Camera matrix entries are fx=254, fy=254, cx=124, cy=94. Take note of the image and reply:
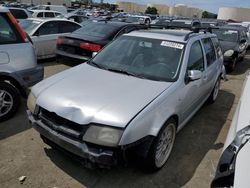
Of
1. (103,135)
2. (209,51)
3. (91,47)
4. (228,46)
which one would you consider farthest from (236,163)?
(228,46)

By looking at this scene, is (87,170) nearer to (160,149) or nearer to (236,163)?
(160,149)

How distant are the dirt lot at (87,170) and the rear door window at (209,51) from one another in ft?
4.44

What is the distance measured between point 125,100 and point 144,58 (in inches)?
45.5

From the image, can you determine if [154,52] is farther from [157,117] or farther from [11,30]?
[11,30]

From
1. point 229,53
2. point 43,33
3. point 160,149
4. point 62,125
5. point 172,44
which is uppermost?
point 172,44

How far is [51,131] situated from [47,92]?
53 centimetres

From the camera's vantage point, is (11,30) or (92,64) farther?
(11,30)

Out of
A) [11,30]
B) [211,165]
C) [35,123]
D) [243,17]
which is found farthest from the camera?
[243,17]

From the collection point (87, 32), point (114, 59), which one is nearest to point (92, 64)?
point (114, 59)

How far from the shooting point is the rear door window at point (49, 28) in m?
8.39

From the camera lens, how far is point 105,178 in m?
3.10

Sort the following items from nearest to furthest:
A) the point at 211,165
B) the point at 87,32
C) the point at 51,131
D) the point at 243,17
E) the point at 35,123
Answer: the point at 51,131 < the point at 35,123 < the point at 211,165 < the point at 87,32 < the point at 243,17

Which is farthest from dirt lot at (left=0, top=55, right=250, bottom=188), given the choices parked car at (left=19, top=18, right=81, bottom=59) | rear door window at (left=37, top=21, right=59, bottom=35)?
rear door window at (left=37, top=21, right=59, bottom=35)

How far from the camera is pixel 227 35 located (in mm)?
10930
